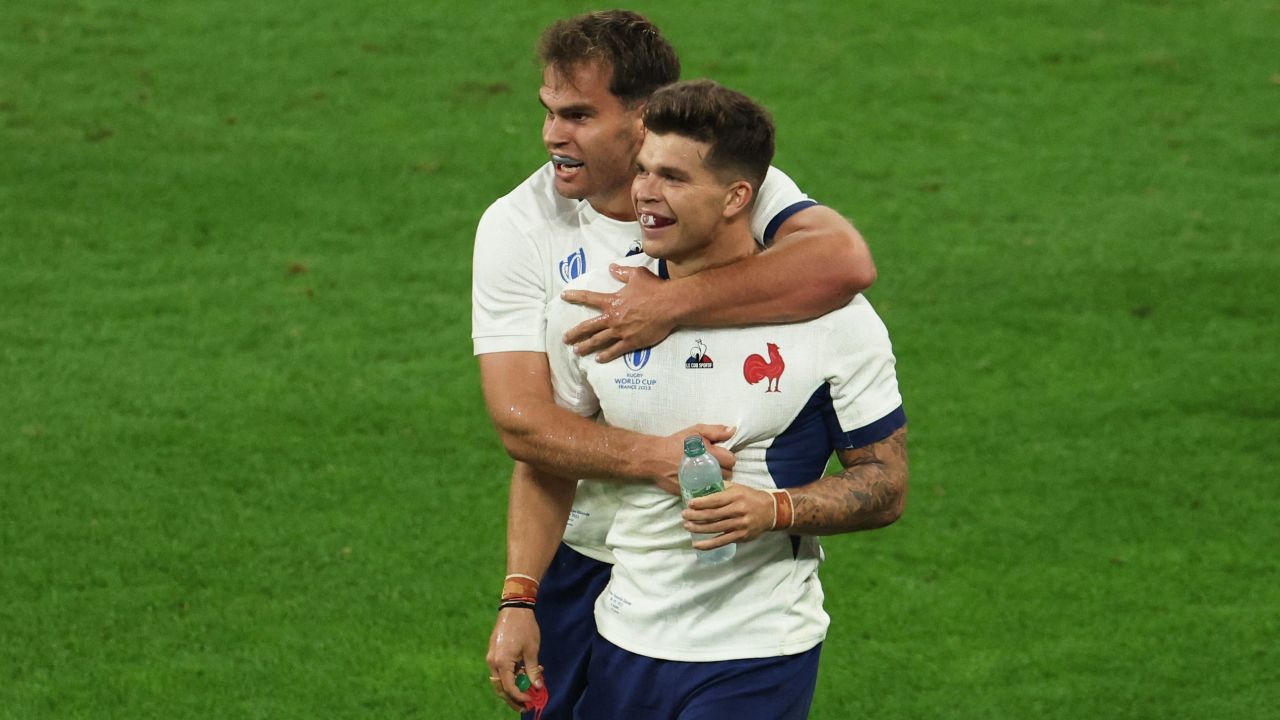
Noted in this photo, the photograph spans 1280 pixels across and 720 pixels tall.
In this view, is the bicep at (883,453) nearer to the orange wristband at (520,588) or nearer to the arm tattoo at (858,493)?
the arm tattoo at (858,493)

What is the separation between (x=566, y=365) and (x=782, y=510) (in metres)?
0.59

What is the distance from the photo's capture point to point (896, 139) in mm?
9766

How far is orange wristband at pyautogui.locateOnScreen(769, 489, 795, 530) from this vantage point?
2980mm

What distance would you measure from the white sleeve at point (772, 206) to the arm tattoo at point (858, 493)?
1.68 feet

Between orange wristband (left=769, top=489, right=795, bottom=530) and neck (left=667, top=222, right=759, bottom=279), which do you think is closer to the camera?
orange wristband (left=769, top=489, right=795, bottom=530)

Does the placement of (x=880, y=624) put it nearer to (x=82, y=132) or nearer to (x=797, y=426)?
(x=797, y=426)

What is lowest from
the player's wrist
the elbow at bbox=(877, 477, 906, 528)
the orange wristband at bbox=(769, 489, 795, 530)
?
the elbow at bbox=(877, 477, 906, 528)

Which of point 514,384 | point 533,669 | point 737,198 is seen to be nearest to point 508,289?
point 514,384

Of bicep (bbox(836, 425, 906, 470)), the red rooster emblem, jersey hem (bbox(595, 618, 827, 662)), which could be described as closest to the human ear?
the red rooster emblem

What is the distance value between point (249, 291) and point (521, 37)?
3578 mm

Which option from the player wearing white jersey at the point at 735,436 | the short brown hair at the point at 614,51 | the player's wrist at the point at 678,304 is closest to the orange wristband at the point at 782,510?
the player wearing white jersey at the point at 735,436

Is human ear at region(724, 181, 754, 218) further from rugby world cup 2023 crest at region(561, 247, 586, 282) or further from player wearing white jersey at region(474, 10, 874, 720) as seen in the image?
rugby world cup 2023 crest at region(561, 247, 586, 282)

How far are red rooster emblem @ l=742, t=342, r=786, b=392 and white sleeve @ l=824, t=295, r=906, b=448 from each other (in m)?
0.09

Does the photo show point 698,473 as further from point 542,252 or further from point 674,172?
point 542,252
